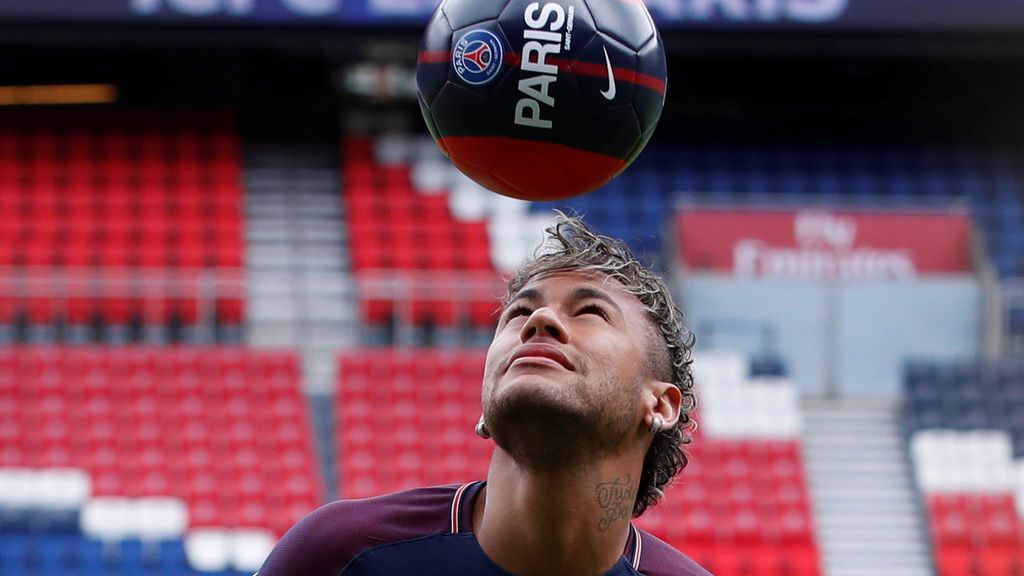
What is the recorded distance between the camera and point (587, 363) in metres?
2.79

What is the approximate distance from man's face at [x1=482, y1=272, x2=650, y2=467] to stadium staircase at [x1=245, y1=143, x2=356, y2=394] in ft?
28.4

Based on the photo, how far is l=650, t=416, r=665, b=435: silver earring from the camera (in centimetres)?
291

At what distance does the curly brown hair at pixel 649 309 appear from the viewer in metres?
3.05

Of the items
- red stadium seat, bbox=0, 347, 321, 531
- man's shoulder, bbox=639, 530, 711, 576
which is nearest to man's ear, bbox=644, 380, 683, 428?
man's shoulder, bbox=639, 530, 711, 576

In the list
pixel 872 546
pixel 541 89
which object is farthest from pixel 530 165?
pixel 872 546

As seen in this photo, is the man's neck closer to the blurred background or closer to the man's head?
the man's head

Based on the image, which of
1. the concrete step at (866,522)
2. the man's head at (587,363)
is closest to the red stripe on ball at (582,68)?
the man's head at (587,363)

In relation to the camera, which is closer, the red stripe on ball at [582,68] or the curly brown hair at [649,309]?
the curly brown hair at [649,309]

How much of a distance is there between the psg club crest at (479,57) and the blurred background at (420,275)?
6804 millimetres

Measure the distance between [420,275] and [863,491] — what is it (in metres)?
4.02

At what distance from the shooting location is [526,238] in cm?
1300

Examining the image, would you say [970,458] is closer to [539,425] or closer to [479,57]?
[479,57]

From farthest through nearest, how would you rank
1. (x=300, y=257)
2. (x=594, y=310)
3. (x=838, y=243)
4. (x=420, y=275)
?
(x=838, y=243) < (x=300, y=257) < (x=420, y=275) < (x=594, y=310)

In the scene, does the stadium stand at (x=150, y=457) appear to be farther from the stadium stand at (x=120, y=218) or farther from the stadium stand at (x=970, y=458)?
the stadium stand at (x=970, y=458)
